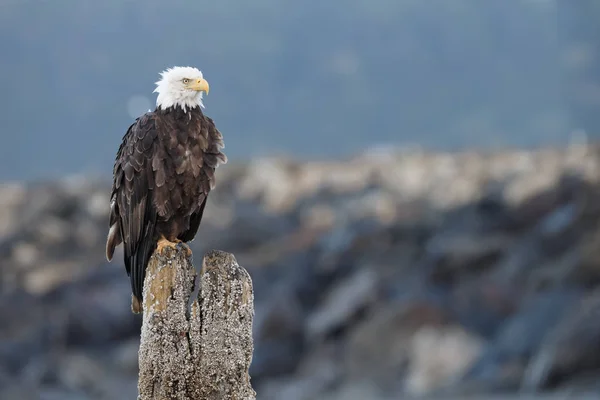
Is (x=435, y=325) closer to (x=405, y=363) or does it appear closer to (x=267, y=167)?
(x=405, y=363)

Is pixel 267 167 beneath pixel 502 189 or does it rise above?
above

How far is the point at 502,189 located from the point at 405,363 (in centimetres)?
1195

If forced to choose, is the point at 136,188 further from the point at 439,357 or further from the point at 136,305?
the point at 439,357

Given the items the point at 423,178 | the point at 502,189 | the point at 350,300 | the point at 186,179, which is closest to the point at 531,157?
the point at 423,178

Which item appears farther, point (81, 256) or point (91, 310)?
point (81, 256)

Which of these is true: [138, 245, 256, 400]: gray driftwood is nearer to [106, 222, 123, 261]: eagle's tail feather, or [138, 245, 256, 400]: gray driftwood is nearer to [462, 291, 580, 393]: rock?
[106, 222, 123, 261]: eagle's tail feather

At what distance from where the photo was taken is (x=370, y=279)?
106ft

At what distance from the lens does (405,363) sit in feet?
88.6

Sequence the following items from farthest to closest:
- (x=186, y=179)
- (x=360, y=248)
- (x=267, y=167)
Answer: (x=267, y=167) < (x=360, y=248) < (x=186, y=179)

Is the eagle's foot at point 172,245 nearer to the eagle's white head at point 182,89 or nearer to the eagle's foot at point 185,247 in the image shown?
the eagle's foot at point 185,247

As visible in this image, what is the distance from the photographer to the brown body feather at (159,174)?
7242 mm

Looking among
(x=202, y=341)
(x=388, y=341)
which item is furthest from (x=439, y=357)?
(x=202, y=341)

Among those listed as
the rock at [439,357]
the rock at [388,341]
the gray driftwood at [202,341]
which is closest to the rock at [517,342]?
the rock at [439,357]

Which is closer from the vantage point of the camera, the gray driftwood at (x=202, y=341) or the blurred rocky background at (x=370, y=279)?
the gray driftwood at (x=202, y=341)
